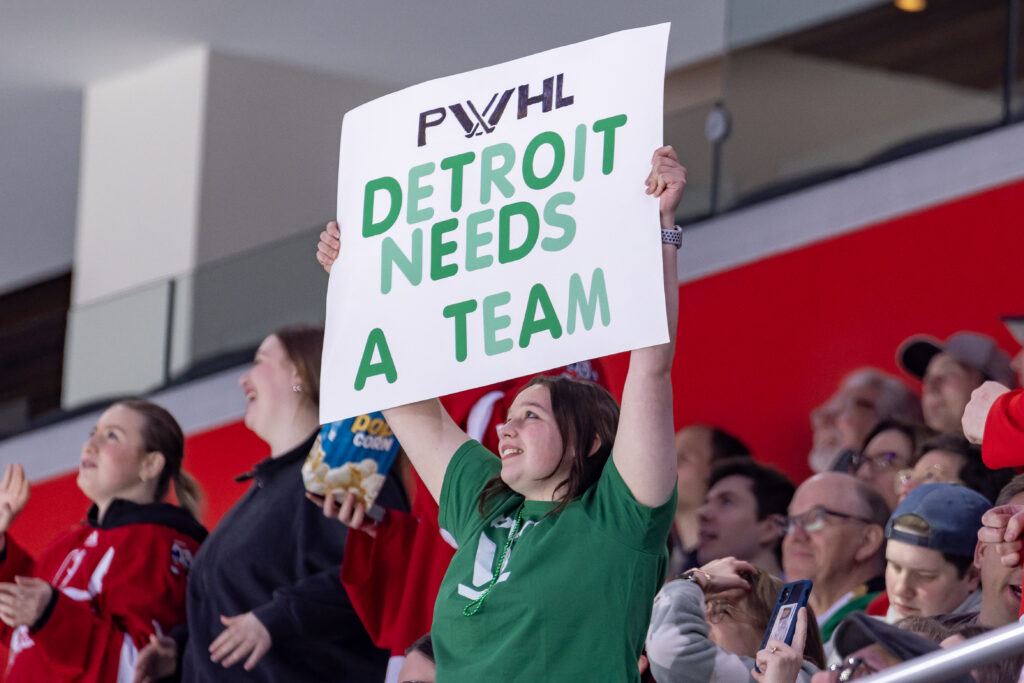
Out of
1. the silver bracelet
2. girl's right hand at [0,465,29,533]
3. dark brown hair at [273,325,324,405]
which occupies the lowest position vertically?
girl's right hand at [0,465,29,533]

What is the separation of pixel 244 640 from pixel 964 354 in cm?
196

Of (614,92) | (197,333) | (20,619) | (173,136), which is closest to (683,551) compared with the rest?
(20,619)

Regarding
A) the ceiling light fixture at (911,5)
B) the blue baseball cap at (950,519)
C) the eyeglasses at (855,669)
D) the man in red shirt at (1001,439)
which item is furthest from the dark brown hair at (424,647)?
the ceiling light fixture at (911,5)

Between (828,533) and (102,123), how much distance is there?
631 centimetres

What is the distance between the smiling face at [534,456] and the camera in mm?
2293

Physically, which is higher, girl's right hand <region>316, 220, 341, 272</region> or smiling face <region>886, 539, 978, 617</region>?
girl's right hand <region>316, 220, 341, 272</region>

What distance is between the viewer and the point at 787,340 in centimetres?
518

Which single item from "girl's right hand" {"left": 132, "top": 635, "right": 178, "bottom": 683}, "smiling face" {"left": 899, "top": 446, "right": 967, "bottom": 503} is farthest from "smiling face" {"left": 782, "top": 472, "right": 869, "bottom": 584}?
"girl's right hand" {"left": 132, "top": 635, "right": 178, "bottom": 683}

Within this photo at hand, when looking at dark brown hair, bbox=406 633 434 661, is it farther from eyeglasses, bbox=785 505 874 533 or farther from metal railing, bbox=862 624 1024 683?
metal railing, bbox=862 624 1024 683

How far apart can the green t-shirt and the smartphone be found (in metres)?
0.29

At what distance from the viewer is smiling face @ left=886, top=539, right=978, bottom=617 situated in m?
2.91

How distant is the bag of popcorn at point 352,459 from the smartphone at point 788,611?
0.93 metres

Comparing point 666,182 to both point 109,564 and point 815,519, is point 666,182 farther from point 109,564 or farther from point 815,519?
point 109,564

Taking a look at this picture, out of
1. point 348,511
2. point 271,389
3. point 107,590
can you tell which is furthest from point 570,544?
point 107,590
